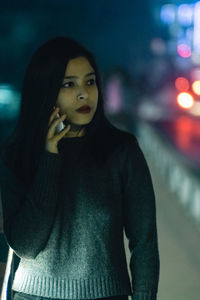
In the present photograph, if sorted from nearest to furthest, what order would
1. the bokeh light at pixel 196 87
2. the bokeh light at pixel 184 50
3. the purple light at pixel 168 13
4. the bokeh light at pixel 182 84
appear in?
the bokeh light at pixel 196 87
the bokeh light at pixel 182 84
the bokeh light at pixel 184 50
the purple light at pixel 168 13

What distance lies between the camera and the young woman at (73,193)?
2357 mm

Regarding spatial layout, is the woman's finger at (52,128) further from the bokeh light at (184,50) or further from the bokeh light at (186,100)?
the bokeh light at (184,50)

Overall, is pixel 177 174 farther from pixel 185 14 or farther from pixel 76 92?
pixel 185 14

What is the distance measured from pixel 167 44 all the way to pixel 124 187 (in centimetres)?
7707

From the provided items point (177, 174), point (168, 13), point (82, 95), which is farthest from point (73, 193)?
point (168, 13)

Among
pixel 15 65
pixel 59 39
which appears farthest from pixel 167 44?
pixel 59 39

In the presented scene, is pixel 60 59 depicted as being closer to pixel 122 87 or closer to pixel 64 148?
pixel 64 148

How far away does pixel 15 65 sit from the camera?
20.1 metres

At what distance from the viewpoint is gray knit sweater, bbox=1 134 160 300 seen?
235 centimetres

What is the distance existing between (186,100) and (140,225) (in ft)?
98.8

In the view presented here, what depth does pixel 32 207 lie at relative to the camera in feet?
7.90

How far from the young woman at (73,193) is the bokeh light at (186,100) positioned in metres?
28.9

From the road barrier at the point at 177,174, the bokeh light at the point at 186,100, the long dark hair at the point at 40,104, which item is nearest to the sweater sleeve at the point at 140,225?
the long dark hair at the point at 40,104

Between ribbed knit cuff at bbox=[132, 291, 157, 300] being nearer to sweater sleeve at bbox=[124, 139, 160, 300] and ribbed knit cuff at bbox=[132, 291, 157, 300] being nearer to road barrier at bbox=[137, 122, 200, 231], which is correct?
sweater sleeve at bbox=[124, 139, 160, 300]
